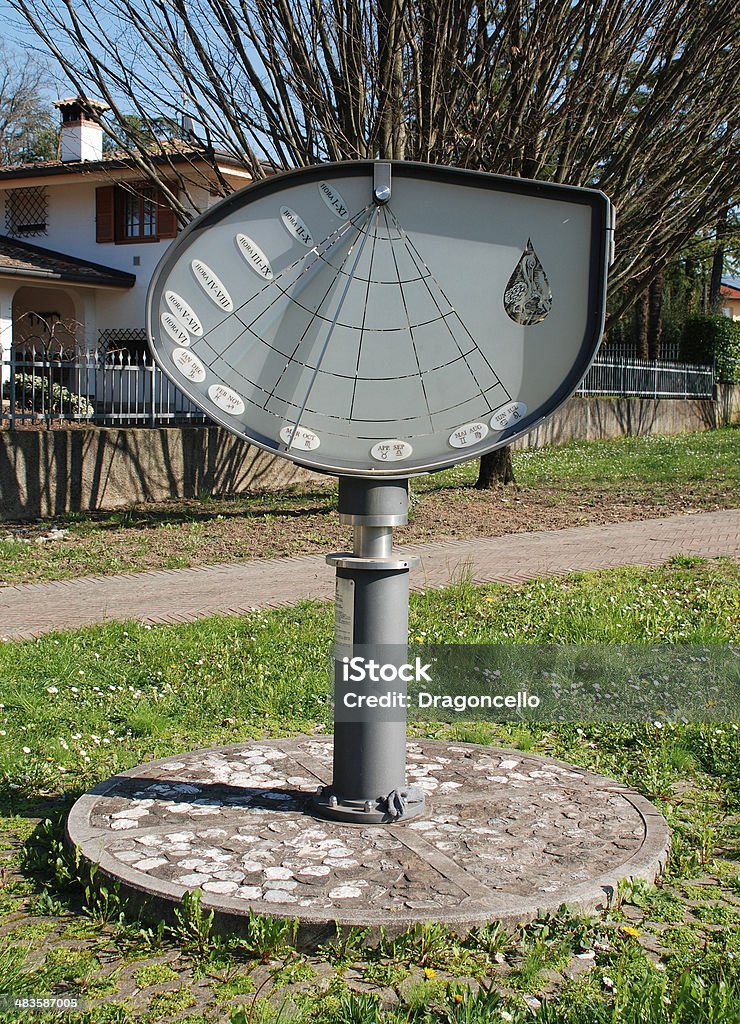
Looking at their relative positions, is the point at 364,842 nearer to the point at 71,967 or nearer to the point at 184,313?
the point at 71,967

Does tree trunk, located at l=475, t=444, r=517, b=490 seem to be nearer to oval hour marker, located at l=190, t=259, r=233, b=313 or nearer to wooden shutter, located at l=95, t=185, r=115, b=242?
oval hour marker, located at l=190, t=259, r=233, b=313

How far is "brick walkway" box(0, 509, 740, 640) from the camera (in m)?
8.09

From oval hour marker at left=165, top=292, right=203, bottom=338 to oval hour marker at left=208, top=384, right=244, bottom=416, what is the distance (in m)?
0.19

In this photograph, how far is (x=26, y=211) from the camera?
90.9ft

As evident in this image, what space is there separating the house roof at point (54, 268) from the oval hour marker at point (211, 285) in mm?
20869

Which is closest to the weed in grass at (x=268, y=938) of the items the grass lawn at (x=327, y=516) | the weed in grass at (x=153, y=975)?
the weed in grass at (x=153, y=975)

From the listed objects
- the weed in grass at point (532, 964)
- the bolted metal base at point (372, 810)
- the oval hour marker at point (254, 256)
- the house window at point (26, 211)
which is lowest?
the weed in grass at point (532, 964)

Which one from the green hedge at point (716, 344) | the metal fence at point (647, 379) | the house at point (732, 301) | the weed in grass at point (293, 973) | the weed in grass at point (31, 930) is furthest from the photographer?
the house at point (732, 301)

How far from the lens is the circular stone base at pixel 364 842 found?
3.34 meters

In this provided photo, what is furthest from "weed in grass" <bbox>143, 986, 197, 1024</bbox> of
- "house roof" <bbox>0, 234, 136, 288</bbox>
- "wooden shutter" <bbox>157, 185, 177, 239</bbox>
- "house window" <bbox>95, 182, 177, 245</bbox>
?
"house window" <bbox>95, 182, 177, 245</bbox>

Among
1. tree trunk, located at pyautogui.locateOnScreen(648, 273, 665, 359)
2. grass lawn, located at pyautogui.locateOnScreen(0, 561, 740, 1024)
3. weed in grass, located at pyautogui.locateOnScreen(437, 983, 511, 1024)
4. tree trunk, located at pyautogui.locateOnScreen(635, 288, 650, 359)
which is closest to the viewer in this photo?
weed in grass, located at pyautogui.locateOnScreen(437, 983, 511, 1024)

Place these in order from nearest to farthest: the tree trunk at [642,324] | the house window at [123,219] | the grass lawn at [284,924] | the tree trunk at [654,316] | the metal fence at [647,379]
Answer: the grass lawn at [284,924], the house window at [123,219], the metal fence at [647,379], the tree trunk at [654,316], the tree trunk at [642,324]

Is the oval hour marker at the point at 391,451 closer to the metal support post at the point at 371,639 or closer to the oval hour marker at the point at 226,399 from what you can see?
the metal support post at the point at 371,639

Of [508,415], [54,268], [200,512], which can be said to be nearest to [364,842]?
[508,415]
